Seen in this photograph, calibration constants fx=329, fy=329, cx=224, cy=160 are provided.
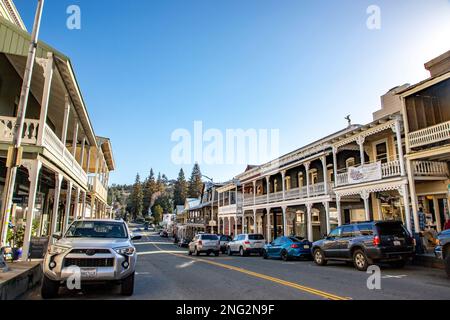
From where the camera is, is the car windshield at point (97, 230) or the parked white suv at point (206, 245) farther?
the parked white suv at point (206, 245)

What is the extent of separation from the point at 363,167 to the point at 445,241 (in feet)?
31.8

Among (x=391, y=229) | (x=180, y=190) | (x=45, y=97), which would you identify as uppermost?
(x=180, y=190)

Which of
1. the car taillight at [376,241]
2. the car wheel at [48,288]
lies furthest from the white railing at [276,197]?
the car wheel at [48,288]

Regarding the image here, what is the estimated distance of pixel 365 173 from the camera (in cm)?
1941

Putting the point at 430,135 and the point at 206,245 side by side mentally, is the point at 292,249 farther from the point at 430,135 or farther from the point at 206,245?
the point at 430,135

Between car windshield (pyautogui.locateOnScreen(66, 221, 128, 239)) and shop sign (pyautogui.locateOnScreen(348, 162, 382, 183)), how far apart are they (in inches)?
583

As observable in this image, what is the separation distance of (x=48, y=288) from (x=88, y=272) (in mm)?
1019

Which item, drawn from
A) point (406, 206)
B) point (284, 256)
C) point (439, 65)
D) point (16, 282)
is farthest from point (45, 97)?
point (439, 65)

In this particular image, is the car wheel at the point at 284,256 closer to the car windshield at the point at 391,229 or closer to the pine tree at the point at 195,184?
the car windshield at the point at 391,229

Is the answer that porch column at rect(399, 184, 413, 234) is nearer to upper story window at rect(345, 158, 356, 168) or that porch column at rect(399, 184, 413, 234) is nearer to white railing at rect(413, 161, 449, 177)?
white railing at rect(413, 161, 449, 177)

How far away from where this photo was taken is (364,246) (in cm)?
1313

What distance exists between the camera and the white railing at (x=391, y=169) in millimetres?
17438

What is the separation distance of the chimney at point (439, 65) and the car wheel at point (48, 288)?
2036 cm

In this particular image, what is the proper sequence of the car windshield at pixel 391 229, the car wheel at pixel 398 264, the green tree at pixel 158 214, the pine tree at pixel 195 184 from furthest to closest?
1. the green tree at pixel 158 214
2. the pine tree at pixel 195 184
3. the car wheel at pixel 398 264
4. the car windshield at pixel 391 229
